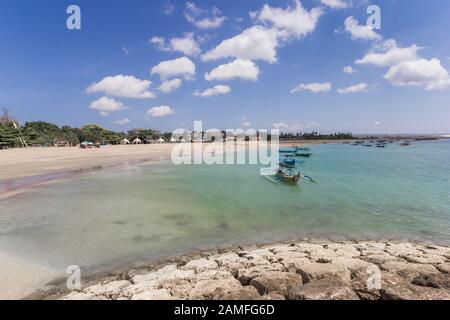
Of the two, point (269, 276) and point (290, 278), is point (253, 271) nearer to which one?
point (269, 276)

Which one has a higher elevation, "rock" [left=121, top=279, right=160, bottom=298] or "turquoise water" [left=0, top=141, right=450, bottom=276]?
"rock" [left=121, top=279, right=160, bottom=298]

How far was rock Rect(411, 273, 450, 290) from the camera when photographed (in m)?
4.28

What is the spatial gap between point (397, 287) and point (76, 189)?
18320 mm

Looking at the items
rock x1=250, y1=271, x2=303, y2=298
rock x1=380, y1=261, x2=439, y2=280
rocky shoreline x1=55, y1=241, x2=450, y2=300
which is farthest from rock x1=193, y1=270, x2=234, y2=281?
rock x1=380, y1=261, x2=439, y2=280

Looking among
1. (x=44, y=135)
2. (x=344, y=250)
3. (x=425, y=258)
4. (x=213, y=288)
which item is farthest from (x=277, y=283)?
(x=44, y=135)

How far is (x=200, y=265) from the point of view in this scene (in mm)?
6613

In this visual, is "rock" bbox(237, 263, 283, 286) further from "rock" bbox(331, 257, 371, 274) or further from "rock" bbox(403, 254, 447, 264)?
"rock" bbox(403, 254, 447, 264)

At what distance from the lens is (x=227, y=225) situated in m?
10.7

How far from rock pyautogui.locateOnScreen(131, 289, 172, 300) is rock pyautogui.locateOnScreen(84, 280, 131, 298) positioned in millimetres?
707

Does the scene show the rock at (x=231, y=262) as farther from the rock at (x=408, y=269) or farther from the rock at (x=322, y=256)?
the rock at (x=408, y=269)

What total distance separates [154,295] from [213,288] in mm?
1110

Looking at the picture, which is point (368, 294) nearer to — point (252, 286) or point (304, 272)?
point (304, 272)

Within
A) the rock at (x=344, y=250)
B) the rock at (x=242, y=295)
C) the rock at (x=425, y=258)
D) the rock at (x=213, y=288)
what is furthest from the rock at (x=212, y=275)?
the rock at (x=425, y=258)
